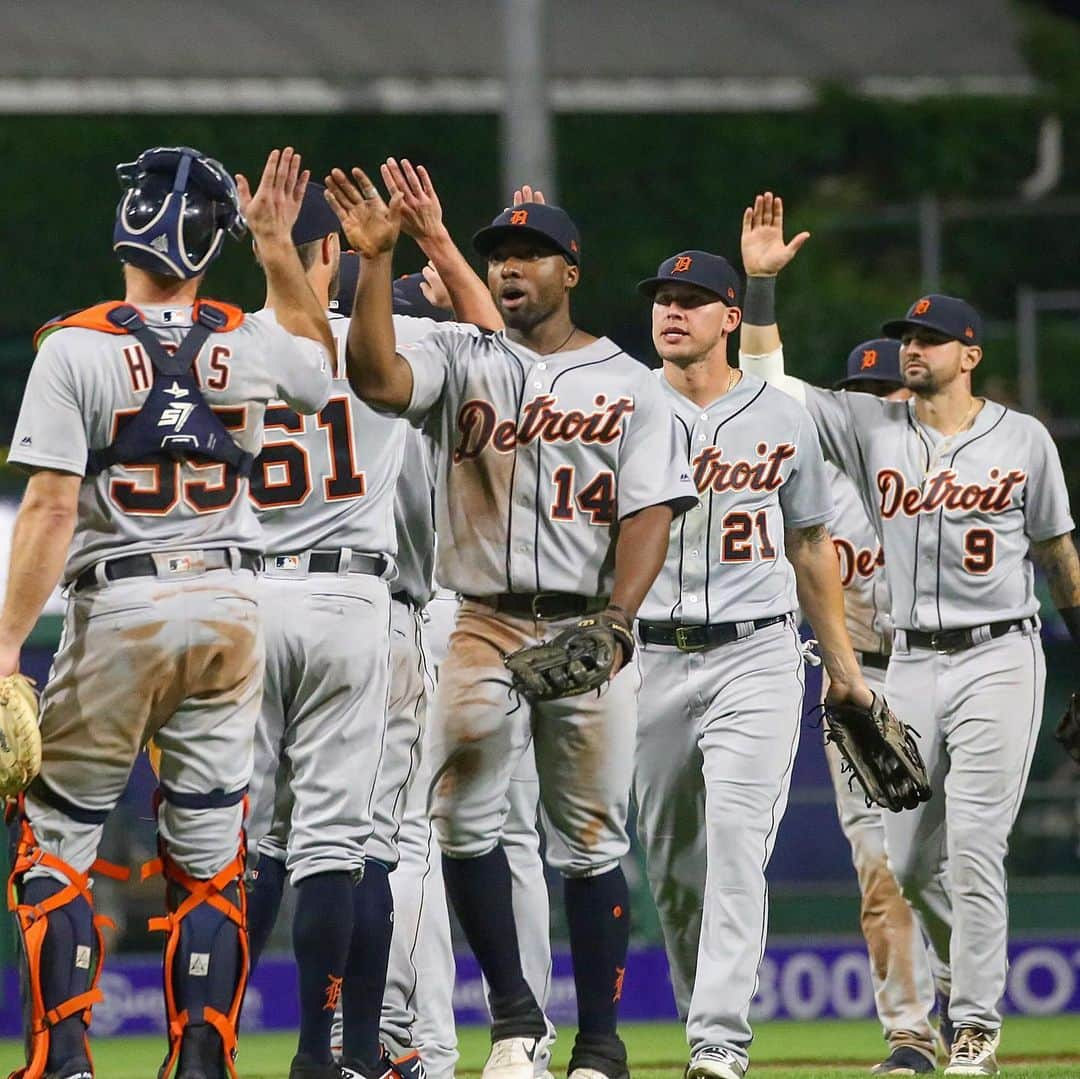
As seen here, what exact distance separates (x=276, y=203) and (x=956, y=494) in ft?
9.87

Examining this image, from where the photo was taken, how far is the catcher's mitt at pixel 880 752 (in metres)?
6.55

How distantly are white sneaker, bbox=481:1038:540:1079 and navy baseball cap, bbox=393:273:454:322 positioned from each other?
7.22 feet

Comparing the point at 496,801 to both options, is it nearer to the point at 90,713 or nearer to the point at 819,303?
the point at 90,713

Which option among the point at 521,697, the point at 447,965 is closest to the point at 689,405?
the point at 521,697

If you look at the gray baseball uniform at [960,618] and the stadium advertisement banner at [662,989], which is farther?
the stadium advertisement banner at [662,989]

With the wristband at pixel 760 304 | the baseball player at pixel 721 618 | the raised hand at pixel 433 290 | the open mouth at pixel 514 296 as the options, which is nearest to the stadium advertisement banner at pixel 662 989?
the baseball player at pixel 721 618

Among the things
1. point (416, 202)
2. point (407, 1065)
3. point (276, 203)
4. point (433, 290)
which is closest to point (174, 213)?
point (276, 203)

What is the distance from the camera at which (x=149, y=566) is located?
16.0 feet

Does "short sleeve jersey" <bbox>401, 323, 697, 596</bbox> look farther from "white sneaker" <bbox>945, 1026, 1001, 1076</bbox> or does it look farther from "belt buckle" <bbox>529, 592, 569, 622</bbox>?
"white sneaker" <bbox>945, 1026, 1001, 1076</bbox>

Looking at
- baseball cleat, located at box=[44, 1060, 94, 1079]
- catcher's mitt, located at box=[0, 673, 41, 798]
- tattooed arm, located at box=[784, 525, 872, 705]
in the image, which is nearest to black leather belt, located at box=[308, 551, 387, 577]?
catcher's mitt, located at box=[0, 673, 41, 798]

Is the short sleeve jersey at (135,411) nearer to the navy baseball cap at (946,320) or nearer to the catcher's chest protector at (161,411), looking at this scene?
the catcher's chest protector at (161,411)

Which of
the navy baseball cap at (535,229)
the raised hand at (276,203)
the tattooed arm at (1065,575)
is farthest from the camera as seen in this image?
the tattooed arm at (1065,575)

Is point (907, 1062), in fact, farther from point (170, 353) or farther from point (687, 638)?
point (170, 353)

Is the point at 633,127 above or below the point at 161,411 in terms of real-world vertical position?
above
